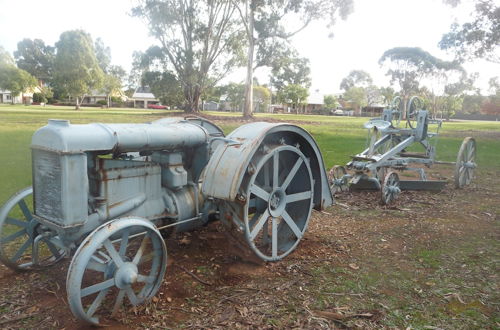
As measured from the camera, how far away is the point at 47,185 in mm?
3033

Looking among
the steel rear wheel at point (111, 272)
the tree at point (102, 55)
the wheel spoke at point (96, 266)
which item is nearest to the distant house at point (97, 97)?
the tree at point (102, 55)

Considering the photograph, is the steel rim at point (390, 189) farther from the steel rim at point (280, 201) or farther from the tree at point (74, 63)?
the tree at point (74, 63)

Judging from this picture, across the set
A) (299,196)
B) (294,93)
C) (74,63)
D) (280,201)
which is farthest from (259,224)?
(294,93)

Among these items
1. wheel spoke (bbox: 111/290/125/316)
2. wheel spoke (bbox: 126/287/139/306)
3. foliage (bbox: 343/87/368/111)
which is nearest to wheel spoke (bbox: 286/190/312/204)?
wheel spoke (bbox: 126/287/139/306)

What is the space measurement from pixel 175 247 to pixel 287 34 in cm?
2859

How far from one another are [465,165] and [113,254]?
8050 millimetres

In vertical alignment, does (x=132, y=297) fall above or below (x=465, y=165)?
below

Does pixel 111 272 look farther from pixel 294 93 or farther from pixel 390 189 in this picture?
pixel 294 93

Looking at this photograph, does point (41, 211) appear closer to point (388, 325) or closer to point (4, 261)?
point (4, 261)

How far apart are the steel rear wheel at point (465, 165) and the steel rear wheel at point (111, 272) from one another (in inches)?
277

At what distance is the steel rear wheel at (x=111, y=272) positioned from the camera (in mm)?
2619

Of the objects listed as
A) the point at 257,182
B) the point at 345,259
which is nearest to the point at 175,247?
the point at 257,182

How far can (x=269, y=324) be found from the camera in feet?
9.85

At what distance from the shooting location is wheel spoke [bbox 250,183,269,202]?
3682mm
